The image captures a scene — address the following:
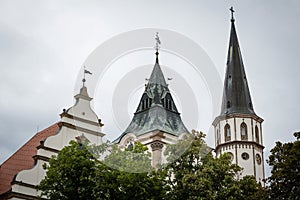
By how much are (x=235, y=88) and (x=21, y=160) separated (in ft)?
92.5

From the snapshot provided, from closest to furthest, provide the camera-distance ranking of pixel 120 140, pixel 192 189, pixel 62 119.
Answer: pixel 192 189 < pixel 62 119 < pixel 120 140

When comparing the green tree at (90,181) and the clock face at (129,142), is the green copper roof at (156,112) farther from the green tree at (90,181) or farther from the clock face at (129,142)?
the green tree at (90,181)

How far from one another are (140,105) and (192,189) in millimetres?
29677

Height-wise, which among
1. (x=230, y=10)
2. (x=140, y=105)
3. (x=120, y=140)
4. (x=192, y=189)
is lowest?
(x=192, y=189)

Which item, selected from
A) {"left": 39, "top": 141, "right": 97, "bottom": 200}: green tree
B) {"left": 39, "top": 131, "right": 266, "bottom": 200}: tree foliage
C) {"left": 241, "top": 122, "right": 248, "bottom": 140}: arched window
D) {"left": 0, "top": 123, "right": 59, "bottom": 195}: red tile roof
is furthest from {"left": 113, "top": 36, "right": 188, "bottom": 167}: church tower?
{"left": 39, "top": 141, "right": 97, "bottom": 200}: green tree

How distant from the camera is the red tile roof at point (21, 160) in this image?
3538cm

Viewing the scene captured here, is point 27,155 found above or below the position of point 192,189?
above

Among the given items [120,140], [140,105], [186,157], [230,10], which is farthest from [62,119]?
[230,10]

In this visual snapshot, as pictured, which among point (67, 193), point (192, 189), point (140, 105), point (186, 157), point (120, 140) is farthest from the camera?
point (140, 105)

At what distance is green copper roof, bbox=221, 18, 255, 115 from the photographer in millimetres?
57237

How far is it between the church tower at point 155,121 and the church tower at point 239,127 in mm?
4636

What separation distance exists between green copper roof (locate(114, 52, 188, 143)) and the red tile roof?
15.7m

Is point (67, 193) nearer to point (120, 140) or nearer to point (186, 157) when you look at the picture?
point (186, 157)

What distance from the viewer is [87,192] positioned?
85.1ft
